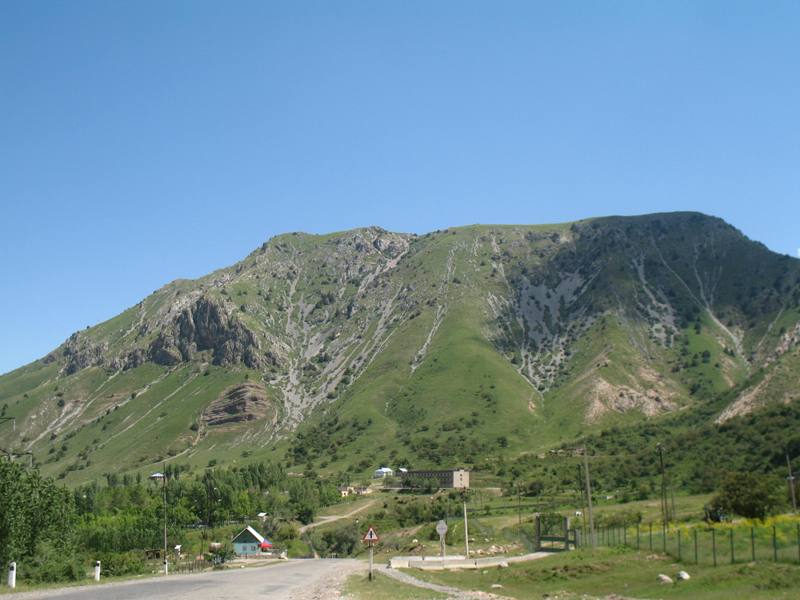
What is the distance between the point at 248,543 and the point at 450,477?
217ft

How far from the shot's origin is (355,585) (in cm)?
4169

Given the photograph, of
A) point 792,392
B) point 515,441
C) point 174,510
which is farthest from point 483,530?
point 515,441

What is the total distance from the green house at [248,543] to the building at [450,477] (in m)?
61.0

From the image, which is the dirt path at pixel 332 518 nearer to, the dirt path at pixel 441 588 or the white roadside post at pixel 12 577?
the dirt path at pixel 441 588

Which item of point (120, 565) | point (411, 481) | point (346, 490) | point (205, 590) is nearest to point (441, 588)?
point (205, 590)

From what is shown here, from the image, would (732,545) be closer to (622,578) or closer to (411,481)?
(622,578)

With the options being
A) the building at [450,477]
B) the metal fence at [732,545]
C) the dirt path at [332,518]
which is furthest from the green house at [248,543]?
the metal fence at [732,545]

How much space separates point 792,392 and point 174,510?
112 m

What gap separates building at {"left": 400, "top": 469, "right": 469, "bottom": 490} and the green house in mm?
61043

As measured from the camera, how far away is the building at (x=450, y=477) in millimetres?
158500

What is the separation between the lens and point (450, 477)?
16188cm

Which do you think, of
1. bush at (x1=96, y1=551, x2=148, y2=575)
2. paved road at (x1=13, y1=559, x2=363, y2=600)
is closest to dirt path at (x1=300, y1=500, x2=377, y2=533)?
bush at (x1=96, y1=551, x2=148, y2=575)

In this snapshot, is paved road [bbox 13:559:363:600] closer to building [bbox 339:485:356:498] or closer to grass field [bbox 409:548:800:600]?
grass field [bbox 409:548:800:600]

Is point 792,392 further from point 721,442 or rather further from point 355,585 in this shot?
point 355,585
